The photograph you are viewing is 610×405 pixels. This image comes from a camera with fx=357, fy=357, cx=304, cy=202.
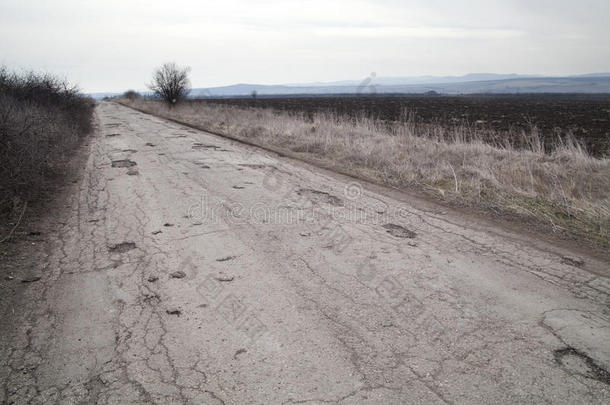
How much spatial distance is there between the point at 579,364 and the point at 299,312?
189 cm

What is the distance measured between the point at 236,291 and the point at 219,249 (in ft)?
3.00

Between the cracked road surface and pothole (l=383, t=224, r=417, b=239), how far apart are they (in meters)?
0.03

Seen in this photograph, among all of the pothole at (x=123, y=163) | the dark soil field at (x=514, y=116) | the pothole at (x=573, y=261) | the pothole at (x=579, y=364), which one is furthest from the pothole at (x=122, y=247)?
the dark soil field at (x=514, y=116)

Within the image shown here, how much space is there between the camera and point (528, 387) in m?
2.12

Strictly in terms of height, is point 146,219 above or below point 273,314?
above

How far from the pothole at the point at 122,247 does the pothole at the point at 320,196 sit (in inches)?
105

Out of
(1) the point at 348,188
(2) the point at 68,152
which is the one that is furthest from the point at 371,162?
(2) the point at 68,152

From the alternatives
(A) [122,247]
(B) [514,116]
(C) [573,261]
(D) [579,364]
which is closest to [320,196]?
(A) [122,247]

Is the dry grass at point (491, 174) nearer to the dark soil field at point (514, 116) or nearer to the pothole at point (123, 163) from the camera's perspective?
the dark soil field at point (514, 116)

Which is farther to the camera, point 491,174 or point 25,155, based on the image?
point 491,174

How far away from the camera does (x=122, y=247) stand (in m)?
3.95

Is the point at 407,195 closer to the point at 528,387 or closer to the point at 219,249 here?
the point at 219,249

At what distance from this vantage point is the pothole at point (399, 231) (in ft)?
14.3

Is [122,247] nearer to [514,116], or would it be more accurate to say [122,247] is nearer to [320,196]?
[320,196]
